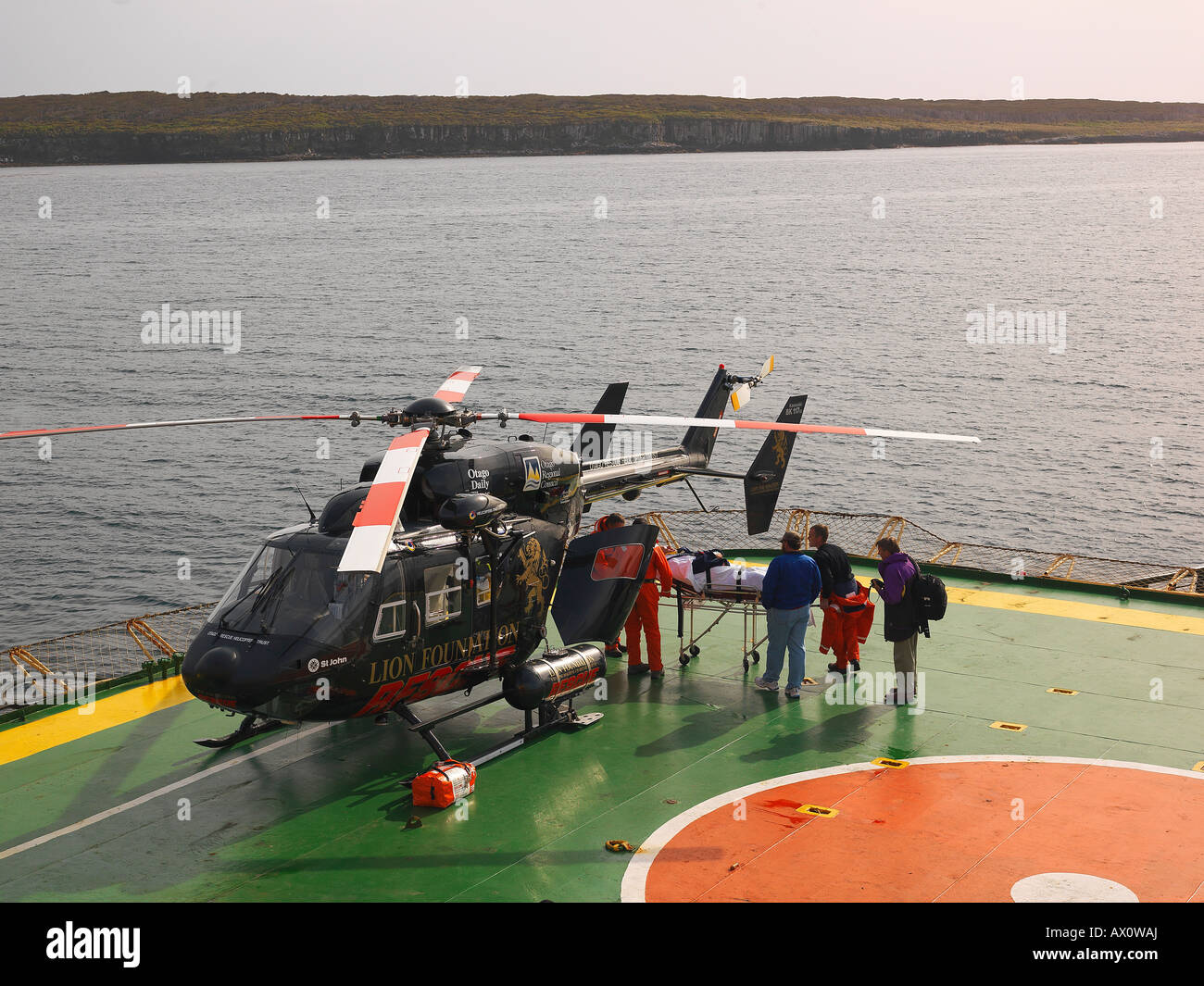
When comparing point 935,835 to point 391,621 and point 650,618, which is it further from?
point 391,621

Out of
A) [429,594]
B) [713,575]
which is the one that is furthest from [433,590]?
[713,575]

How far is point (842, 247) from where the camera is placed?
125 meters

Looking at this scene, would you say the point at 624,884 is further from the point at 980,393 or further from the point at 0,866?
the point at 980,393

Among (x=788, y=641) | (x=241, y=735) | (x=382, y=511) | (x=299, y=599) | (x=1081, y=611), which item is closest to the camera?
(x=382, y=511)

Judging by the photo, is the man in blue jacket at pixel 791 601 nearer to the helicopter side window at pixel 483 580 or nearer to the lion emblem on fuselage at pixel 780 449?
the helicopter side window at pixel 483 580

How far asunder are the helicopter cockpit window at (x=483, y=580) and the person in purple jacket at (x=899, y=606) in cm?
517

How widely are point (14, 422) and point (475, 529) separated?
45.7 m

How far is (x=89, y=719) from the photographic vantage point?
15539mm

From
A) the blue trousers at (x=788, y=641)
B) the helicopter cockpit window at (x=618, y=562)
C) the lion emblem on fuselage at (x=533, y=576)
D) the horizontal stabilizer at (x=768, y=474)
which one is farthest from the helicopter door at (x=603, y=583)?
the horizontal stabilizer at (x=768, y=474)

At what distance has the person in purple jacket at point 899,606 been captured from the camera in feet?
49.8

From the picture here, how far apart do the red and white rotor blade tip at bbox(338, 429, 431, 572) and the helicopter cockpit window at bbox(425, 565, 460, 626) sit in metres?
1.58

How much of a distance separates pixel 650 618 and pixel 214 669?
6884 mm

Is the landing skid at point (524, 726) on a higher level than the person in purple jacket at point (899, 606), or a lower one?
lower

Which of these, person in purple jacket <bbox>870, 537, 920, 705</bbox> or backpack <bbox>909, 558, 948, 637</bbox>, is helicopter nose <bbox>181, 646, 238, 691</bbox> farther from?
backpack <bbox>909, 558, 948, 637</bbox>
